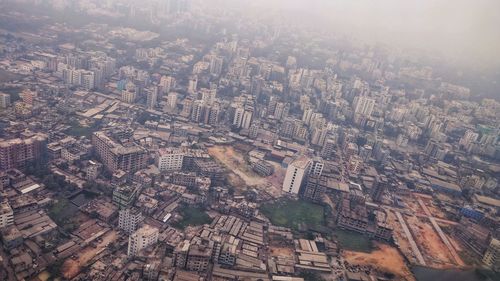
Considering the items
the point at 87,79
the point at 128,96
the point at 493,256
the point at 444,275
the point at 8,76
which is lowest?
the point at 444,275

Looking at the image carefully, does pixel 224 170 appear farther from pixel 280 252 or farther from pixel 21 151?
pixel 21 151

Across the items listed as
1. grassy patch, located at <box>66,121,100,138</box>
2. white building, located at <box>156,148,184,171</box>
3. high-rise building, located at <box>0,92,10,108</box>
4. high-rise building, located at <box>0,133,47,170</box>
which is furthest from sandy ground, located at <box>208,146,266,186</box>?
high-rise building, located at <box>0,92,10,108</box>

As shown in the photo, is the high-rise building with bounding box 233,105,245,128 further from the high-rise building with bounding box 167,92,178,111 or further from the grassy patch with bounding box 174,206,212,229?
the grassy patch with bounding box 174,206,212,229

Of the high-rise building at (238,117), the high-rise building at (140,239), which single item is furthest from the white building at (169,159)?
the high-rise building at (238,117)

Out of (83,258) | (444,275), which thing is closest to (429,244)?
(444,275)

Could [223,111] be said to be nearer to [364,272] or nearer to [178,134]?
[178,134]

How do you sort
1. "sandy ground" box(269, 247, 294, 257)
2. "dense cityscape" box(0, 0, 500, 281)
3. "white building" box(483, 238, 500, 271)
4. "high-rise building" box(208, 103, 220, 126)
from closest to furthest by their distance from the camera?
"dense cityscape" box(0, 0, 500, 281), "sandy ground" box(269, 247, 294, 257), "white building" box(483, 238, 500, 271), "high-rise building" box(208, 103, 220, 126)
